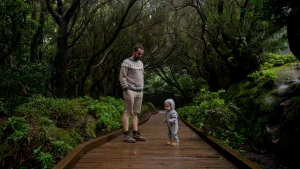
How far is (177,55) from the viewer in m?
19.8

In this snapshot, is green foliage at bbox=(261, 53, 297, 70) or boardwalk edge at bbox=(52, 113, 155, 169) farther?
green foliage at bbox=(261, 53, 297, 70)

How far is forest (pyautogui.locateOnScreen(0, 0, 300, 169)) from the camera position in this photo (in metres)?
4.66

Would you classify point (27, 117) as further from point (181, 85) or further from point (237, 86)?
point (181, 85)

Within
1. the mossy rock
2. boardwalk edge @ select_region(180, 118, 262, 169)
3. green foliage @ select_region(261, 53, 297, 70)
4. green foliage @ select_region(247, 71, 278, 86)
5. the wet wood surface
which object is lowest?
the wet wood surface

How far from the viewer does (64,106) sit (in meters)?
7.00

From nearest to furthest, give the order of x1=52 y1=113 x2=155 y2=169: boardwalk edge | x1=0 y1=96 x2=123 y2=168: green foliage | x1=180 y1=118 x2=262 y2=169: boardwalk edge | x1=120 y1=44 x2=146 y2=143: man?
x1=180 y1=118 x2=262 y2=169: boardwalk edge, x1=52 y1=113 x2=155 y2=169: boardwalk edge, x1=0 y1=96 x2=123 y2=168: green foliage, x1=120 y1=44 x2=146 y2=143: man

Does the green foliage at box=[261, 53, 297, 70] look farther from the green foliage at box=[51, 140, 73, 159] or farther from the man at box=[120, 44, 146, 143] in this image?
the green foliage at box=[51, 140, 73, 159]

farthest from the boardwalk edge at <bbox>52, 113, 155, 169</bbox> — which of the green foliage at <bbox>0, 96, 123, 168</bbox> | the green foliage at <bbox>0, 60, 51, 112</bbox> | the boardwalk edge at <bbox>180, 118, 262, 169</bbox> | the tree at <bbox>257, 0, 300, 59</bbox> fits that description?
the green foliage at <bbox>0, 60, 51, 112</bbox>

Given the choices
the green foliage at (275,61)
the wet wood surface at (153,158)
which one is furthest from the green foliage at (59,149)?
the green foliage at (275,61)

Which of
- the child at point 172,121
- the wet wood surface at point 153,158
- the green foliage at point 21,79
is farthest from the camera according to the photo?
the green foliage at point 21,79

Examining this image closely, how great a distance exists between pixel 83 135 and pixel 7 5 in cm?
538

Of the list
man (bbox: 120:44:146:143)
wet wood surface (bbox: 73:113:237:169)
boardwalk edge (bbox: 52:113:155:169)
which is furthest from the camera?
man (bbox: 120:44:146:143)

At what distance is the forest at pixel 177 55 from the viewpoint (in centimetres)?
466

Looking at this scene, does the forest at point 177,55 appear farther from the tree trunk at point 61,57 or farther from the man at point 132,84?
the man at point 132,84
